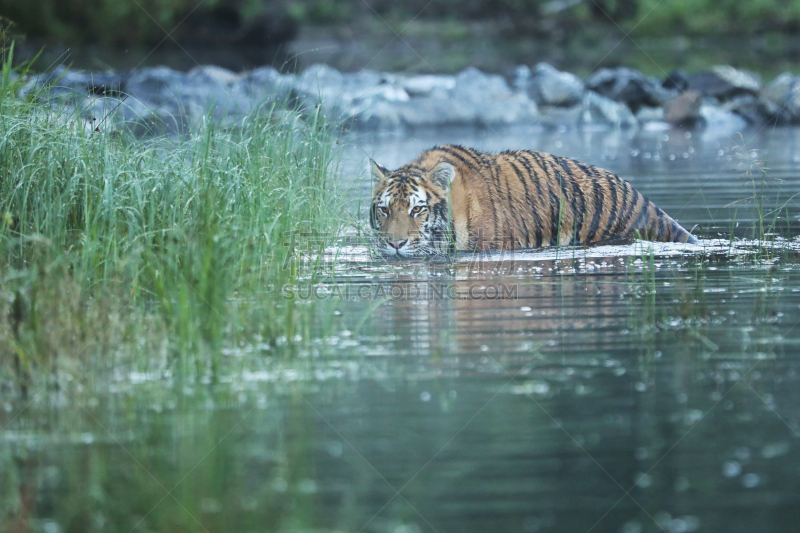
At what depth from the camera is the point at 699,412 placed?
12.5ft

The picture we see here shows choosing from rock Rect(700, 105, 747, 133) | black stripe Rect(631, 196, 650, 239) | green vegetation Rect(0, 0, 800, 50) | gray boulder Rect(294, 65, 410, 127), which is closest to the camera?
black stripe Rect(631, 196, 650, 239)

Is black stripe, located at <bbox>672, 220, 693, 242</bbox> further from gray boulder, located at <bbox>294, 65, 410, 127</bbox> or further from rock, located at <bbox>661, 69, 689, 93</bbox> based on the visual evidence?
rock, located at <bbox>661, 69, 689, 93</bbox>

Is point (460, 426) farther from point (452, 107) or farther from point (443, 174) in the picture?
point (452, 107)

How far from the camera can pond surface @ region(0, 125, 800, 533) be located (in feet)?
10.0

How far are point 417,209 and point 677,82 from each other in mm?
14678

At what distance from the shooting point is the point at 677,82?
67.7ft

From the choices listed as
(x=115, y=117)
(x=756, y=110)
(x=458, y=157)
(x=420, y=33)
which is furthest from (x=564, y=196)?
(x=420, y=33)

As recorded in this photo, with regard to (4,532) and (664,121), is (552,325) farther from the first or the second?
(664,121)

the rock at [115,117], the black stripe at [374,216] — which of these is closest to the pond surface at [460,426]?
the black stripe at [374,216]

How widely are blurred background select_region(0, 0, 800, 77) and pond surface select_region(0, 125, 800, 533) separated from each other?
21.5m

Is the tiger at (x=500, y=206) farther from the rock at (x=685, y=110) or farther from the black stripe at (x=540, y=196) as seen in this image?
the rock at (x=685, y=110)

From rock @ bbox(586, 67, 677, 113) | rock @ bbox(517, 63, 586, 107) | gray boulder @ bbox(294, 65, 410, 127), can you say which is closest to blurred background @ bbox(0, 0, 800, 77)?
rock @ bbox(586, 67, 677, 113)

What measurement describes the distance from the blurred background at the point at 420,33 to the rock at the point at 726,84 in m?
5.69

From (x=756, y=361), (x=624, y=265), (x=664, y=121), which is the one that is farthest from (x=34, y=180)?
(x=664, y=121)
